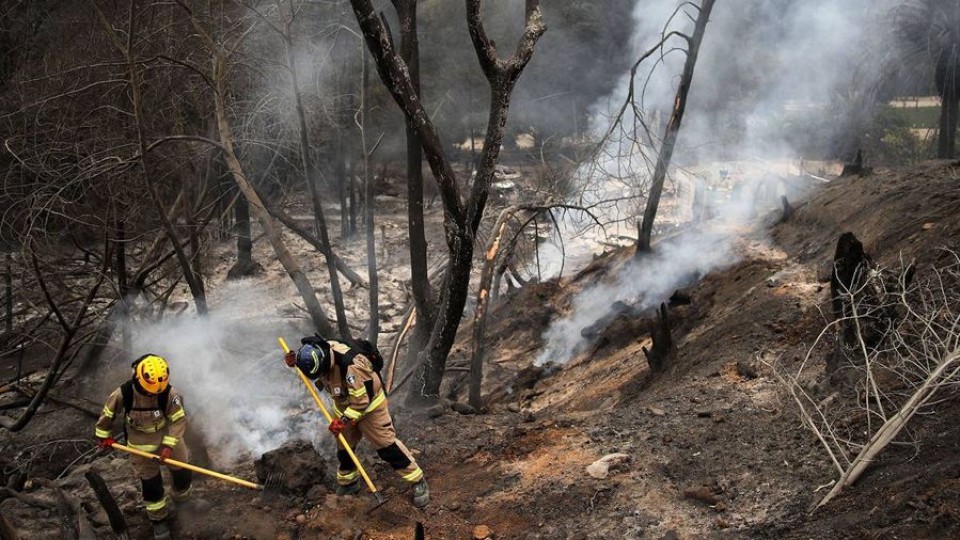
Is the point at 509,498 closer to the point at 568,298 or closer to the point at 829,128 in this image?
the point at 568,298

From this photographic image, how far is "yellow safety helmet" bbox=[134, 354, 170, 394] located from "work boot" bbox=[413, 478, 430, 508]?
7.02 feet

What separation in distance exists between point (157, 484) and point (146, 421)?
50 cm

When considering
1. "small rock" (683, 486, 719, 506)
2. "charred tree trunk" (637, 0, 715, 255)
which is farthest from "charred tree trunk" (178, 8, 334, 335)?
"charred tree trunk" (637, 0, 715, 255)

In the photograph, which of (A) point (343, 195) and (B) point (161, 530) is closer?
(B) point (161, 530)

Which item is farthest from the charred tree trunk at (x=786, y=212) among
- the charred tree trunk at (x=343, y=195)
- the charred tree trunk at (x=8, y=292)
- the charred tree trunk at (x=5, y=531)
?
the charred tree trunk at (x=343, y=195)

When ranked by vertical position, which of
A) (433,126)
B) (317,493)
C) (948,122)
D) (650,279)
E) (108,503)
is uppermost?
(433,126)

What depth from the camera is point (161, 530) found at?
530 centimetres

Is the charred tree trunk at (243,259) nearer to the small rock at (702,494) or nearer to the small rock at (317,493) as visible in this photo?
the small rock at (317,493)

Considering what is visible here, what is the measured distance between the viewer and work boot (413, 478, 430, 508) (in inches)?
212

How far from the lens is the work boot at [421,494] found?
5.39m

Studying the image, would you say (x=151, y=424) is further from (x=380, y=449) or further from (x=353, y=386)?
(x=380, y=449)

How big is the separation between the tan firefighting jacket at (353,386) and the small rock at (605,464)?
171 centimetres


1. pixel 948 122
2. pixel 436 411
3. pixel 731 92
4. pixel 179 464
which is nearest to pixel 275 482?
pixel 179 464

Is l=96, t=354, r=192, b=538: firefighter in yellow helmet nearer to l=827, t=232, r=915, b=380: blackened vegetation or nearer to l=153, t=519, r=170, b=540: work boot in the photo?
l=153, t=519, r=170, b=540: work boot
